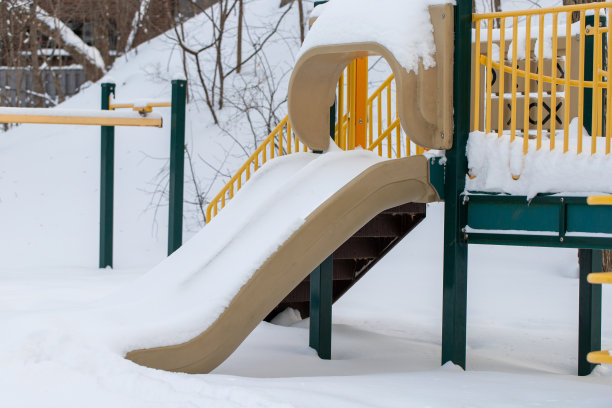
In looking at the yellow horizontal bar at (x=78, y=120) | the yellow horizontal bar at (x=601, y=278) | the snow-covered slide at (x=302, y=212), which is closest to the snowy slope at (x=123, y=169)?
the yellow horizontal bar at (x=78, y=120)

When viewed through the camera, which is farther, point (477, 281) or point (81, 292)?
point (477, 281)

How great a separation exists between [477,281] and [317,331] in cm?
463

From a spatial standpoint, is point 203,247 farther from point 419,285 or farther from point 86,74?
point 86,74

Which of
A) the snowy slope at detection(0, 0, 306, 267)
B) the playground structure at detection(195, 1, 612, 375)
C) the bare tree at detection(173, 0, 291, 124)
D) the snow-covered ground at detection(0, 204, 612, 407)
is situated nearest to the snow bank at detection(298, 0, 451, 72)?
the playground structure at detection(195, 1, 612, 375)

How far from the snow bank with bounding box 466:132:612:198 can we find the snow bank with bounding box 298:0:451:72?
635 mm

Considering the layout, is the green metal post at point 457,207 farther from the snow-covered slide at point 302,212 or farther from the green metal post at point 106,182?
the green metal post at point 106,182

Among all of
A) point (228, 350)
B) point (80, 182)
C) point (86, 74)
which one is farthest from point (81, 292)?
point (86, 74)

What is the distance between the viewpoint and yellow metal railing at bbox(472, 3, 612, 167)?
4625 millimetres

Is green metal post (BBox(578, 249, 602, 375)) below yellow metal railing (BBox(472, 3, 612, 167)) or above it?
below

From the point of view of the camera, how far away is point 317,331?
5.98m

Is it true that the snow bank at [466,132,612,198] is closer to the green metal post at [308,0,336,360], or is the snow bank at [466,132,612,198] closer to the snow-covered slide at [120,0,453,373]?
the snow-covered slide at [120,0,453,373]

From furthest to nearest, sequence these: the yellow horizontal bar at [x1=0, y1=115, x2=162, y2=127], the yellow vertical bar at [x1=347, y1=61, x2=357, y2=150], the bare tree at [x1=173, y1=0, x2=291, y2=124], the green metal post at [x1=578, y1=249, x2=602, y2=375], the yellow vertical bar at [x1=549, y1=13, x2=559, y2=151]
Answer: the bare tree at [x1=173, y1=0, x2=291, y2=124] → the yellow horizontal bar at [x1=0, y1=115, x2=162, y2=127] → the yellow vertical bar at [x1=347, y1=61, x2=357, y2=150] → the green metal post at [x1=578, y1=249, x2=602, y2=375] → the yellow vertical bar at [x1=549, y1=13, x2=559, y2=151]

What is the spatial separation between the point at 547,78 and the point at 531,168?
1.38 meters

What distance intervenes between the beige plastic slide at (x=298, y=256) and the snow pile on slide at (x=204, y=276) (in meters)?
0.05
